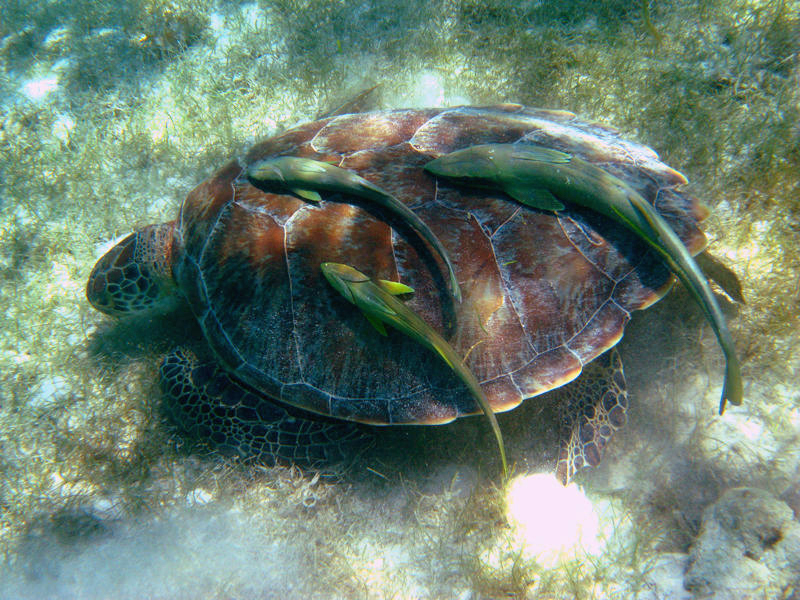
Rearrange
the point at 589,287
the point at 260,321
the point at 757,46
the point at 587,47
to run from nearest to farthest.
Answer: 1. the point at 589,287
2. the point at 260,321
3. the point at 757,46
4. the point at 587,47

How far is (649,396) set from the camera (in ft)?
6.99

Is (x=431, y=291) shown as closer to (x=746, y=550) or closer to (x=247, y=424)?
(x=247, y=424)

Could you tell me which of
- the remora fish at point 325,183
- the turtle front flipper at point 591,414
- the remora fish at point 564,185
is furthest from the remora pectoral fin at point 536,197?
the turtle front flipper at point 591,414

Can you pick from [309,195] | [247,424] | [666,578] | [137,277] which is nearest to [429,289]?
[309,195]

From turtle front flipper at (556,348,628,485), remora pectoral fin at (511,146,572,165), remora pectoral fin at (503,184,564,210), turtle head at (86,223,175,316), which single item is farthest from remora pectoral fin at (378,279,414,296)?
turtle head at (86,223,175,316)

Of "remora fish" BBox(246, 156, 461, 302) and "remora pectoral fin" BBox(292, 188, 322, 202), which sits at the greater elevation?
"remora fish" BBox(246, 156, 461, 302)

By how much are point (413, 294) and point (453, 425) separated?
84cm

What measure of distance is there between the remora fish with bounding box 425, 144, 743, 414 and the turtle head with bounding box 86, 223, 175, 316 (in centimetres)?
178

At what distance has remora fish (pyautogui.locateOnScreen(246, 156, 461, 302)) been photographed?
1.81 m

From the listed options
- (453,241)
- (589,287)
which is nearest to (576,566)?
(589,287)

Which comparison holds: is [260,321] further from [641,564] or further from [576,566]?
[641,564]

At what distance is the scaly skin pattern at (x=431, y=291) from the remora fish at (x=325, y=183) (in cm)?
8

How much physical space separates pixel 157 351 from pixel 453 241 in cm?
211

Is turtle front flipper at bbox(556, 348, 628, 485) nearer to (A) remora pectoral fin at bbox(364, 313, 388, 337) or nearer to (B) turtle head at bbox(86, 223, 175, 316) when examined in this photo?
(A) remora pectoral fin at bbox(364, 313, 388, 337)
